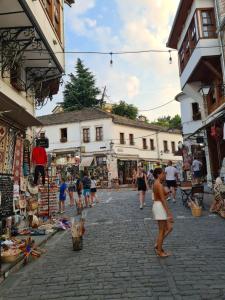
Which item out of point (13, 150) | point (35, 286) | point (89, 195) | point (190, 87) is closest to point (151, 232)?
point (35, 286)

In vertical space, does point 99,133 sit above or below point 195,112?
above

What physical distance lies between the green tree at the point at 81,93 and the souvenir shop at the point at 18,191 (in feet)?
126

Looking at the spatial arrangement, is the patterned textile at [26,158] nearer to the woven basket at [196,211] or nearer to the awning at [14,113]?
the awning at [14,113]

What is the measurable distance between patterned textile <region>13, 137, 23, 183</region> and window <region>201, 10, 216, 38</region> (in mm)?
10847

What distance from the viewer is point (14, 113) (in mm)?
10938

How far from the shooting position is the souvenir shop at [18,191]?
9.02m

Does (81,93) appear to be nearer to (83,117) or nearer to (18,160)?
(83,117)

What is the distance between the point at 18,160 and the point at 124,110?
44275 millimetres

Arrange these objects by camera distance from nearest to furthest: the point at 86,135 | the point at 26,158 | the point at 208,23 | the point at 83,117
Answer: the point at 26,158 < the point at 208,23 < the point at 86,135 < the point at 83,117

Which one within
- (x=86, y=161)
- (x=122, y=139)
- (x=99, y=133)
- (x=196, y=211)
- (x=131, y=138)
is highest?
(x=99, y=133)

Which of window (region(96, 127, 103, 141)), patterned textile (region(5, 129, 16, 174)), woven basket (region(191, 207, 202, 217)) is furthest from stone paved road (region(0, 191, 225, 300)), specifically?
window (region(96, 127, 103, 141))

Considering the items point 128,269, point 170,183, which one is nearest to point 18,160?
point 170,183

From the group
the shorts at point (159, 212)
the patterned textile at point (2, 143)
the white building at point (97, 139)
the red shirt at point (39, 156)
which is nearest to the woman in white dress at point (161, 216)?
the shorts at point (159, 212)

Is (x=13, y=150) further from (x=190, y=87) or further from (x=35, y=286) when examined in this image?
(x=190, y=87)
